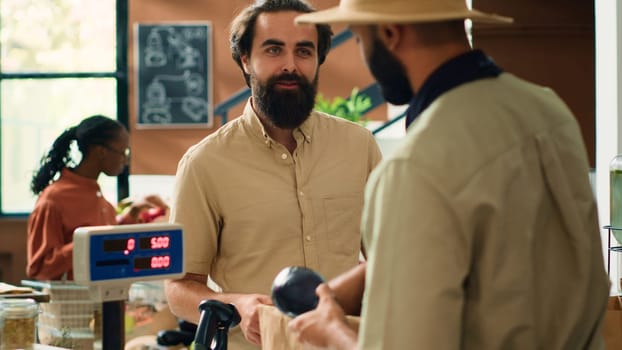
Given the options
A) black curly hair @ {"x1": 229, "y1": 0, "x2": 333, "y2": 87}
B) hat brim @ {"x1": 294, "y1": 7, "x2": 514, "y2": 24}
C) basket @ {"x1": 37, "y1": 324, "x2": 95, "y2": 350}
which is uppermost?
black curly hair @ {"x1": 229, "y1": 0, "x2": 333, "y2": 87}

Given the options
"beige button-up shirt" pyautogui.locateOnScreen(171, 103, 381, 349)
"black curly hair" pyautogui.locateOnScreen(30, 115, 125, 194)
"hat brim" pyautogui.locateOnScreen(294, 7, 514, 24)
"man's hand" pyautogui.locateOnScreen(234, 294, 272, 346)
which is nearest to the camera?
"hat brim" pyautogui.locateOnScreen(294, 7, 514, 24)

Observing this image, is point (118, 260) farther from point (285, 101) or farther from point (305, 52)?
point (305, 52)

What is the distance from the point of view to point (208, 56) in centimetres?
753

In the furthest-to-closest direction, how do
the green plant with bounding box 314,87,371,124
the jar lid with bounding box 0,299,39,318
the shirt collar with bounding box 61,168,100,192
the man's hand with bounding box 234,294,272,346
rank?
1. the green plant with bounding box 314,87,371,124
2. the shirt collar with bounding box 61,168,100,192
3. the jar lid with bounding box 0,299,39,318
4. the man's hand with bounding box 234,294,272,346

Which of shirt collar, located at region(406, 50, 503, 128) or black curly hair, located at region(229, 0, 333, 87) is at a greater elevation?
black curly hair, located at region(229, 0, 333, 87)

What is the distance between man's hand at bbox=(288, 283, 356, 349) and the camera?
1393 mm

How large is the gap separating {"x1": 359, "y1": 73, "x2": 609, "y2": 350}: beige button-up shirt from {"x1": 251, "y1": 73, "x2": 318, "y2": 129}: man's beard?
3.36ft

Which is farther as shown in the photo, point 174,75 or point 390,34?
point 174,75

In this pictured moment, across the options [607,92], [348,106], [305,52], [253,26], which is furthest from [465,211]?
[348,106]

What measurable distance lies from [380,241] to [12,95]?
22.6 feet

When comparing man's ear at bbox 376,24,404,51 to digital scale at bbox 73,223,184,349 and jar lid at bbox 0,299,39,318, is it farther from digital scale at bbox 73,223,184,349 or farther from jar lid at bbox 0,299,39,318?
jar lid at bbox 0,299,39,318

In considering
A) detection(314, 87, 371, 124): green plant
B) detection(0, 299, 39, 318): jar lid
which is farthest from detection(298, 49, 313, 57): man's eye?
detection(314, 87, 371, 124): green plant

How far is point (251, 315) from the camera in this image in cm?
199

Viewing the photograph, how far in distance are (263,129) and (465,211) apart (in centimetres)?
124
